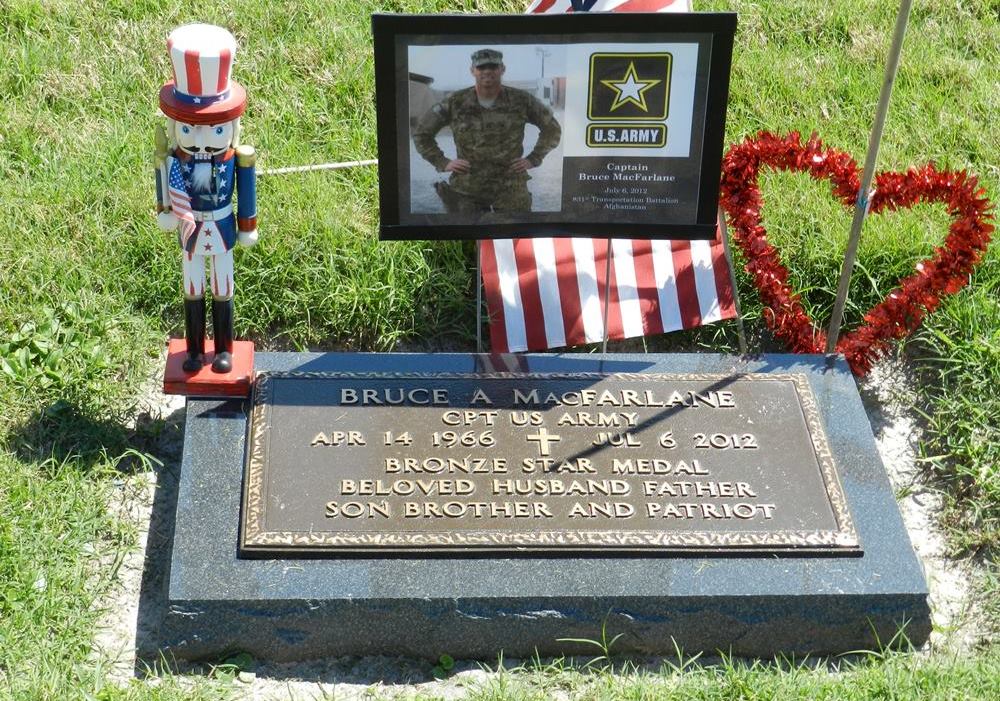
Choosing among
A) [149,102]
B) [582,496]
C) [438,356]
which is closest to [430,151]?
[438,356]

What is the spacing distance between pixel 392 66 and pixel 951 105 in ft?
11.4

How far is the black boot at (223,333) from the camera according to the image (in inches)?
189

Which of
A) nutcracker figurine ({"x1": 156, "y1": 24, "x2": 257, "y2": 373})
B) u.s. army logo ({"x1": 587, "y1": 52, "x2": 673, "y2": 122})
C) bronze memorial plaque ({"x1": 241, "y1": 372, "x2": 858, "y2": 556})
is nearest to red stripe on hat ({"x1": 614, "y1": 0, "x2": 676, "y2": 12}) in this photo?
u.s. army logo ({"x1": 587, "y1": 52, "x2": 673, "y2": 122})

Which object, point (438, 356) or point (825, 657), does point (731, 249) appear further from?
point (825, 657)

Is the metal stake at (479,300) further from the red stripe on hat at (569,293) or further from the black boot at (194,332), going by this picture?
the black boot at (194,332)

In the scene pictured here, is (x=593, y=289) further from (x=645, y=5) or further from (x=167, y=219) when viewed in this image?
(x=167, y=219)

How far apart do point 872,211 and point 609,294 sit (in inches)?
47.1

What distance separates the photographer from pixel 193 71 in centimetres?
418

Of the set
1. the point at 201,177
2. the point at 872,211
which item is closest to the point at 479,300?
the point at 201,177

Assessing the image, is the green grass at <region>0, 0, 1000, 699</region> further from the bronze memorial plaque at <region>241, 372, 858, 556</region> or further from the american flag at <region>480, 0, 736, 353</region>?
the bronze memorial plaque at <region>241, 372, 858, 556</region>

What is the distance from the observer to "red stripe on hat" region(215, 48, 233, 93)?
13.7 feet

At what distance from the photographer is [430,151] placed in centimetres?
486

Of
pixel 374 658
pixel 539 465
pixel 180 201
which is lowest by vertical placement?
pixel 374 658

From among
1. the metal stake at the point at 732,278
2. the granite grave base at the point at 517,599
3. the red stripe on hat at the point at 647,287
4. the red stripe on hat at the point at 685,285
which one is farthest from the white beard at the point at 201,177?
the metal stake at the point at 732,278
